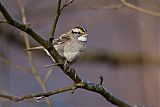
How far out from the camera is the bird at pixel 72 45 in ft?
9.48

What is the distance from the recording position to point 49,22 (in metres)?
5.19

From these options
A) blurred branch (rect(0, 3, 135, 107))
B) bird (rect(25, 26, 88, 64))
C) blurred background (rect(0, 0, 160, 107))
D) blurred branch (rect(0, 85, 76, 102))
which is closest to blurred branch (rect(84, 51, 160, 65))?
blurred background (rect(0, 0, 160, 107))

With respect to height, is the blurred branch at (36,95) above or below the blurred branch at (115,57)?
above

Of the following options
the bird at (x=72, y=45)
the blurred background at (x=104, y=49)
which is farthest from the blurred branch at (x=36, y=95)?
the blurred background at (x=104, y=49)

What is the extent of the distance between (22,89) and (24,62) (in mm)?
646

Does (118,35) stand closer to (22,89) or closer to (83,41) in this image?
(22,89)

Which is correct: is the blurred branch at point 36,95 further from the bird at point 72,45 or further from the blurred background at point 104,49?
the blurred background at point 104,49

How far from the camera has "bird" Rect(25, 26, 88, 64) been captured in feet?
9.48

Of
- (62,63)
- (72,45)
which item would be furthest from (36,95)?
(72,45)

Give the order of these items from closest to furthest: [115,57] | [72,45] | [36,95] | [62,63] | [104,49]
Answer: [36,95] < [62,63] < [72,45] < [115,57] < [104,49]

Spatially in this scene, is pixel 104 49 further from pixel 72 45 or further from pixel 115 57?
pixel 72 45

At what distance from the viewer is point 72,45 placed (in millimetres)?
2988

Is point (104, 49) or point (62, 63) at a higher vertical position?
point (62, 63)

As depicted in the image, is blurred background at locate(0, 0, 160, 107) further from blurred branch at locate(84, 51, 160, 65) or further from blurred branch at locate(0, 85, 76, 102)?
blurred branch at locate(0, 85, 76, 102)
